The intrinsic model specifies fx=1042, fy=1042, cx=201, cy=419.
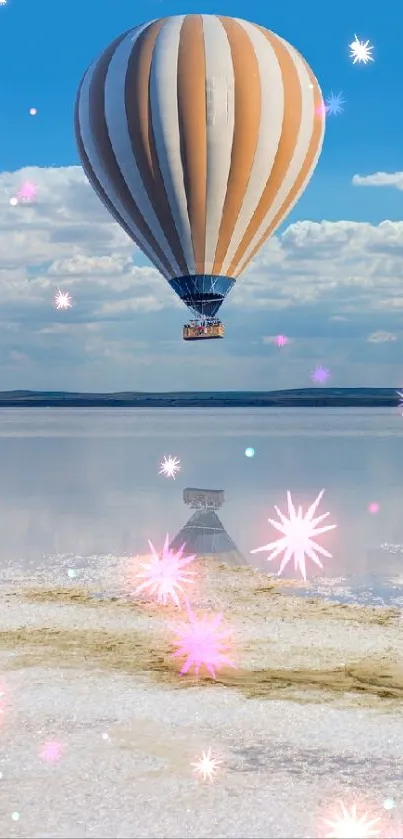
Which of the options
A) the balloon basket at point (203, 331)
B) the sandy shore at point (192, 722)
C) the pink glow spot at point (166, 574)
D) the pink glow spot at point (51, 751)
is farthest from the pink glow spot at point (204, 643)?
the balloon basket at point (203, 331)

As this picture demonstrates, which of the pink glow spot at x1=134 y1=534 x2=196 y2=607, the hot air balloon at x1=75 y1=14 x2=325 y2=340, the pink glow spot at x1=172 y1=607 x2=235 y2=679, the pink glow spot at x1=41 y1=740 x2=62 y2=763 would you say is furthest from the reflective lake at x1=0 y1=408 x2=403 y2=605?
the pink glow spot at x1=41 y1=740 x2=62 y2=763

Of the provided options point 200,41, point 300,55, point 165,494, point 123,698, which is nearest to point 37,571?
point 123,698

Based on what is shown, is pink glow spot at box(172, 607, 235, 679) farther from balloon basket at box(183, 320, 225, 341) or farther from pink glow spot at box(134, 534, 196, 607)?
balloon basket at box(183, 320, 225, 341)

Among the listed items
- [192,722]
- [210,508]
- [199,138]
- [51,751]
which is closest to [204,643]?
[192,722]

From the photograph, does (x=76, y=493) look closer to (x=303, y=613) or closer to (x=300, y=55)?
(x=300, y=55)

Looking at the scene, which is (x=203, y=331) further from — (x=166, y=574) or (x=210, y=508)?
(x=166, y=574)

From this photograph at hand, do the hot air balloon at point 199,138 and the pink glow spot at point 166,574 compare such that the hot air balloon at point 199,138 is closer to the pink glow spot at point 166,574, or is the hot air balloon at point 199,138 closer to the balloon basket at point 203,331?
the balloon basket at point 203,331
